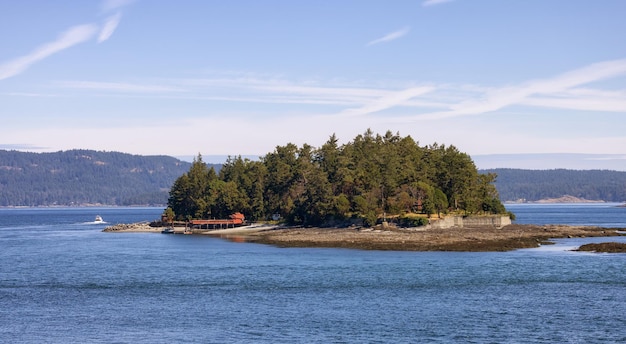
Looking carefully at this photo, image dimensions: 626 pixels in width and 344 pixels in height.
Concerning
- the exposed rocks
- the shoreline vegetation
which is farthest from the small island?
the exposed rocks

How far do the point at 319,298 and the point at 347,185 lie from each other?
84.2m

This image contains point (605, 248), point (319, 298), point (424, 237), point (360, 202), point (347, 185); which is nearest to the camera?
point (319, 298)

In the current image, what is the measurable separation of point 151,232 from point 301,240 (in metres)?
54.8

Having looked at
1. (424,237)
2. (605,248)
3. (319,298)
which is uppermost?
(424,237)

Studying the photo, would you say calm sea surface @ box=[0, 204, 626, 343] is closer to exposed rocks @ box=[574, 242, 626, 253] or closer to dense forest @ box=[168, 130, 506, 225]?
exposed rocks @ box=[574, 242, 626, 253]

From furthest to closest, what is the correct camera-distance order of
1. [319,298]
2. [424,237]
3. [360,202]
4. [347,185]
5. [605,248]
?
[347,185], [360,202], [424,237], [605,248], [319,298]

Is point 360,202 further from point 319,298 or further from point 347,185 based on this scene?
point 319,298

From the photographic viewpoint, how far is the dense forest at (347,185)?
138 metres

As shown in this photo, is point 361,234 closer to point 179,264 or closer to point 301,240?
point 301,240

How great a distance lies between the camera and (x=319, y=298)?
6028cm

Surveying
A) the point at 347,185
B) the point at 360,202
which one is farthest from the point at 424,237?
the point at 347,185

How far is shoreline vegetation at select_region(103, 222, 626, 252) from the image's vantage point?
104375 mm

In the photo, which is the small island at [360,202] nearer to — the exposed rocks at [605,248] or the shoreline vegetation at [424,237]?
the shoreline vegetation at [424,237]

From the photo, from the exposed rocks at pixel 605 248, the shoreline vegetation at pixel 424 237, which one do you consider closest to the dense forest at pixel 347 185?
the shoreline vegetation at pixel 424 237
